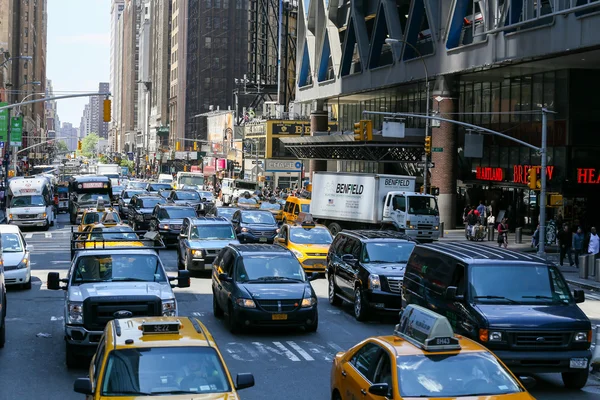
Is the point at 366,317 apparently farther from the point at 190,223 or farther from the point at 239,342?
the point at 190,223

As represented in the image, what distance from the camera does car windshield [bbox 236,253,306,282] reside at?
61.4 feet

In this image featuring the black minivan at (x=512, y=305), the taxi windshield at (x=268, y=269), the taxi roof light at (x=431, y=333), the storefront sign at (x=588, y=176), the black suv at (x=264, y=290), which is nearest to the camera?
the taxi roof light at (x=431, y=333)

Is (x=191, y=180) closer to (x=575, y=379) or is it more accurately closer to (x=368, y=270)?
(x=368, y=270)

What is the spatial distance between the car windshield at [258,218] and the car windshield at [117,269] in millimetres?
22226

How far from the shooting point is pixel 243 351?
656 inches

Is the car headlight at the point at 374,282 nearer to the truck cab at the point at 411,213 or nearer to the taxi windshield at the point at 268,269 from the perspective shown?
the taxi windshield at the point at 268,269

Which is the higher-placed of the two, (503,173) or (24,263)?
(503,173)

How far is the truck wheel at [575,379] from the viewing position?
44.9 ft

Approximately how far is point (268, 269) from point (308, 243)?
920cm

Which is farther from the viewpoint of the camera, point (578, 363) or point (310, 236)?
point (310, 236)

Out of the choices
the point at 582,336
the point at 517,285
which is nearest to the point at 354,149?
the point at 517,285

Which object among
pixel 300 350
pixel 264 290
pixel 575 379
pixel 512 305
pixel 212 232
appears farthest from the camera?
pixel 212 232

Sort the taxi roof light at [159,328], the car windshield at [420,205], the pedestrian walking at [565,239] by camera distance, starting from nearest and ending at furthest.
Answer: the taxi roof light at [159,328] < the pedestrian walking at [565,239] < the car windshield at [420,205]

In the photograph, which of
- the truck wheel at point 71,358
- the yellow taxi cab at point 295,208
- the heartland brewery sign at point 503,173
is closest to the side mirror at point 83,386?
the truck wheel at point 71,358
